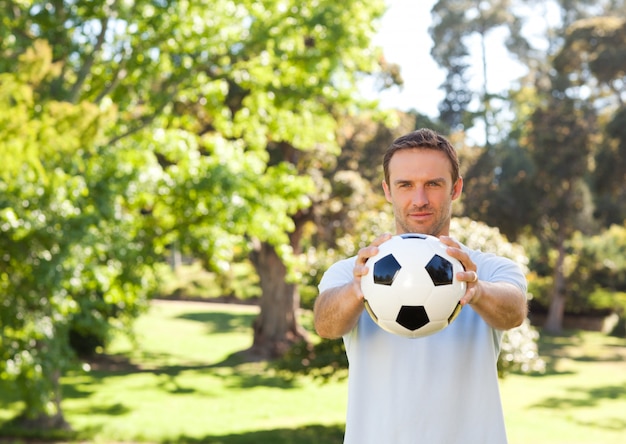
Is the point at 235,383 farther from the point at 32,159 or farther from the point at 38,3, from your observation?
the point at 32,159

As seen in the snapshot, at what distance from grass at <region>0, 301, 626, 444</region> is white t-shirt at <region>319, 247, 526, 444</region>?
9379 millimetres

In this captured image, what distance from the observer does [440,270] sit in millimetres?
2375

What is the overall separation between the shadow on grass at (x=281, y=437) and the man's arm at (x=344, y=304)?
9469mm

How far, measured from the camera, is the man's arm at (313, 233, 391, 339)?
2407 millimetres

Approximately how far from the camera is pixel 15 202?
9102 mm

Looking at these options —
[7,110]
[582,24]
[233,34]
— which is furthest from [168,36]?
[582,24]

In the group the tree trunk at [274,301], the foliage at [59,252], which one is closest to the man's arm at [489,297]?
the foliage at [59,252]

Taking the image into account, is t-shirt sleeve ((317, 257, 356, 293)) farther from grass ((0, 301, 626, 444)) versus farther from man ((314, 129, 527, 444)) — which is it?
grass ((0, 301, 626, 444))

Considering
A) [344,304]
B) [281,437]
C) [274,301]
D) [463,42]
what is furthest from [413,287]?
[463,42]

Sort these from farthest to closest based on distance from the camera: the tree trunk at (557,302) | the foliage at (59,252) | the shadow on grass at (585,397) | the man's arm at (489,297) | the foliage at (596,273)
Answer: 1. the foliage at (596,273)
2. the tree trunk at (557,302)
3. the shadow on grass at (585,397)
4. the foliage at (59,252)
5. the man's arm at (489,297)

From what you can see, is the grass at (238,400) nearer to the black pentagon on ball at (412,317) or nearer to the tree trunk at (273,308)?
the tree trunk at (273,308)

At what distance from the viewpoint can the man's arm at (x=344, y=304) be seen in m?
2.41

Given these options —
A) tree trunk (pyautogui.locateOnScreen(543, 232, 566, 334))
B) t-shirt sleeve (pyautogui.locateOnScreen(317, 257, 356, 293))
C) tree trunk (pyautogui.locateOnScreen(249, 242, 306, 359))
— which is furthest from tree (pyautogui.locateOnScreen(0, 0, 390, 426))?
tree trunk (pyautogui.locateOnScreen(543, 232, 566, 334))

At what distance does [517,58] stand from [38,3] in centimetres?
4228
